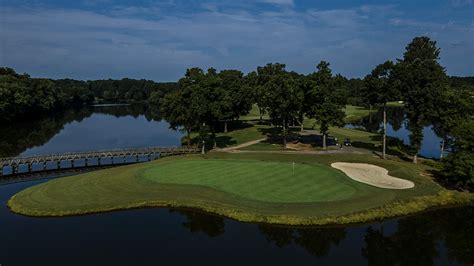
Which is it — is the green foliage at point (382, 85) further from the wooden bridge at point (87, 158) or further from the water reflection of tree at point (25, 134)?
the water reflection of tree at point (25, 134)

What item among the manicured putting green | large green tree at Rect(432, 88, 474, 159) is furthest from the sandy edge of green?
large green tree at Rect(432, 88, 474, 159)

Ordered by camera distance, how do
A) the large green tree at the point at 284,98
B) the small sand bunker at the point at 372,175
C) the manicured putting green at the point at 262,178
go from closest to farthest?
the manicured putting green at the point at 262,178 → the small sand bunker at the point at 372,175 → the large green tree at the point at 284,98

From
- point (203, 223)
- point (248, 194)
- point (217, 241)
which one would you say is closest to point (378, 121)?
point (248, 194)

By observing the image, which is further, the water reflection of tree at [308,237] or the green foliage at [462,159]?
the green foliage at [462,159]

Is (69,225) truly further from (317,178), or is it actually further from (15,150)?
(15,150)

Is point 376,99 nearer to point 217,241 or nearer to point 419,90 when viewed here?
point 419,90

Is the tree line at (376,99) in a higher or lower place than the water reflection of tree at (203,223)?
higher

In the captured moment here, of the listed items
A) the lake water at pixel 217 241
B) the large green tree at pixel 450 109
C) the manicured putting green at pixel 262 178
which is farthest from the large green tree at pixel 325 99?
the lake water at pixel 217 241
